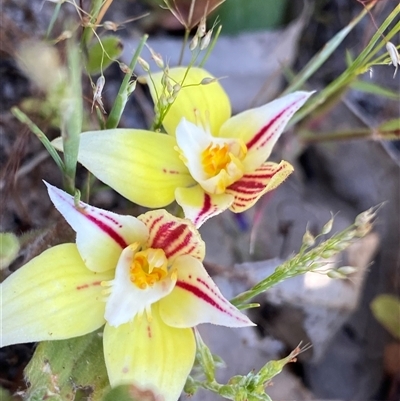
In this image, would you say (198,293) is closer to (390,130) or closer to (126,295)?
(126,295)

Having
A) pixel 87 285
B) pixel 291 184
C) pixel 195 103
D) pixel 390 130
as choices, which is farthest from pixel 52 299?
pixel 291 184

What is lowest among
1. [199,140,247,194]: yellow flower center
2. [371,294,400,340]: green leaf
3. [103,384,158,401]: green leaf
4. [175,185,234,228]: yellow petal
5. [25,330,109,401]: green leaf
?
[371,294,400,340]: green leaf

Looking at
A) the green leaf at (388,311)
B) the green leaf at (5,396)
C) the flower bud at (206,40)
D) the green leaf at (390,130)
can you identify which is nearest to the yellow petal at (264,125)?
the flower bud at (206,40)

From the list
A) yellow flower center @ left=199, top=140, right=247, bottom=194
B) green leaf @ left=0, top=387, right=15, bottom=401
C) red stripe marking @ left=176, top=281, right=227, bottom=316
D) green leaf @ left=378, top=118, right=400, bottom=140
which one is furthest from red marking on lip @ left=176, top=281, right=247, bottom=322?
green leaf @ left=378, top=118, right=400, bottom=140

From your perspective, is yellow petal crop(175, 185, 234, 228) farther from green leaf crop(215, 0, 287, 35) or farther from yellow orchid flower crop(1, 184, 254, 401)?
green leaf crop(215, 0, 287, 35)

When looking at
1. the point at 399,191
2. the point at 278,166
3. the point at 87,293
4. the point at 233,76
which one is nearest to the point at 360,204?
the point at 399,191

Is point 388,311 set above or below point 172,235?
below
